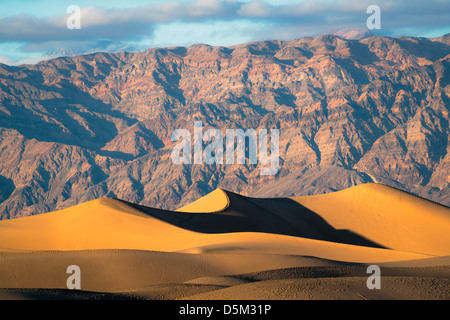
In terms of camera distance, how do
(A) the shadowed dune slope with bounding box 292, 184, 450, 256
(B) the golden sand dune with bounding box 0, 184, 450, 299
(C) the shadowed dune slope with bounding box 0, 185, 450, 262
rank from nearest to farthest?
1. (B) the golden sand dune with bounding box 0, 184, 450, 299
2. (C) the shadowed dune slope with bounding box 0, 185, 450, 262
3. (A) the shadowed dune slope with bounding box 292, 184, 450, 256

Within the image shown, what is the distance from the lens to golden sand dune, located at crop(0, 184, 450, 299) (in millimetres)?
30828

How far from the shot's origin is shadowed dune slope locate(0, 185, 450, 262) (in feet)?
156

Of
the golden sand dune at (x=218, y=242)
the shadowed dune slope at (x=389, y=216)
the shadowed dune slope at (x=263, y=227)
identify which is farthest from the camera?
the shadowed dune slope at (x=389, y=216)

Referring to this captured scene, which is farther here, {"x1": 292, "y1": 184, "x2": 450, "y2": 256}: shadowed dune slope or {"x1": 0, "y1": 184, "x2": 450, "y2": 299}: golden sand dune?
{"x1": 292, "y1": 184, "x2": 450, "y2": 256}: shadowed dune slope

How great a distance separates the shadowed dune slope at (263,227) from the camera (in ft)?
156

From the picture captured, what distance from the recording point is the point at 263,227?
236ft

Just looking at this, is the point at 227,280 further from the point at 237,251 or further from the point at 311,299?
the point at 237,251

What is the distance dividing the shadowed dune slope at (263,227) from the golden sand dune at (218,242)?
13 centimetres

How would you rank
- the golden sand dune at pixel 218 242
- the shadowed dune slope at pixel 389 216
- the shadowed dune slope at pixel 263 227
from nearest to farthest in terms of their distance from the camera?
the golden sand dune at pixel 218 242 < the shadowed dune slope at pixel 263 227 < the shadowed dune slope at pixel 389 216

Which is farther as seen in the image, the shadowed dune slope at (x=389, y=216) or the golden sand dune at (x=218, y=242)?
the shadowed dune slope at (x=389, y=216)

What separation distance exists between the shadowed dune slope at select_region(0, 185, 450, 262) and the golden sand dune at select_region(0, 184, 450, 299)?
0.43 feet

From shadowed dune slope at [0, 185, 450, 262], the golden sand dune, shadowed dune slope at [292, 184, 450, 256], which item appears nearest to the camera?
the golden sand dune

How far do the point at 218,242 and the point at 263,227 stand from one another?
25646 mm
